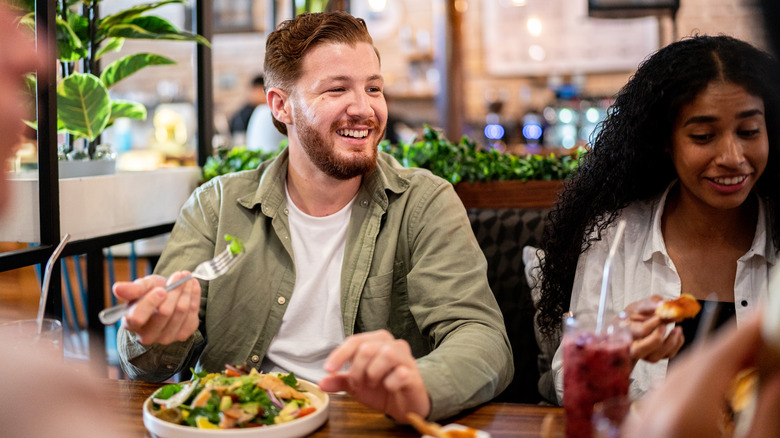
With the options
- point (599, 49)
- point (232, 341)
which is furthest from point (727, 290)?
point (599, 49)

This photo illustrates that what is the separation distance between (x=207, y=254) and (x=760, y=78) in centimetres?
133

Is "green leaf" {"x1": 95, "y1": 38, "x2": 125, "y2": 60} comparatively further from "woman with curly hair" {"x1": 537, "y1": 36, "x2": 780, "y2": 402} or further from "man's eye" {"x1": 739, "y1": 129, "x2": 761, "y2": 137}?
"man's eye" {"x1": 739, "y1": 129, "x2": 761, "y2": 137}

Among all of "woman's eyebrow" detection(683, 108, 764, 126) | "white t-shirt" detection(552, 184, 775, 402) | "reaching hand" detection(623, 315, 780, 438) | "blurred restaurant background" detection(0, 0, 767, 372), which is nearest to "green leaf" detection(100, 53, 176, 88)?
"white t-shirt" detection(552, 184, 775, 402)

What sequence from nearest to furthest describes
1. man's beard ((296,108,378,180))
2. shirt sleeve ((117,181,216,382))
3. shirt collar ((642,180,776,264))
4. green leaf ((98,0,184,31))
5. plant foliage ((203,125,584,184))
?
shirt sleeve ((117,181,216,382))
shirt collar ((642,180,776,264))
man's beard ((296,108,378,180))
green leaf ((98,0,184,31))
plant foliage ((203,125,584,184))

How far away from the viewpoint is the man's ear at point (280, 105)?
1.96 meters

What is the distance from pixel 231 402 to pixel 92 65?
5.02ft

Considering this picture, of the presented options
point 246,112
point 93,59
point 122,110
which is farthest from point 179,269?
point 246,112

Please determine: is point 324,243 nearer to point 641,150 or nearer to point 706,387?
point 641,150

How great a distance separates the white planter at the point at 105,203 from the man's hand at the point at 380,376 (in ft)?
3.14

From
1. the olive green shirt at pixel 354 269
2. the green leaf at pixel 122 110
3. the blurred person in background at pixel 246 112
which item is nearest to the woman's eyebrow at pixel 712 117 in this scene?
the olive green shirt at pixel 354 269

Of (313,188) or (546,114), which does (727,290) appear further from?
(546,114)

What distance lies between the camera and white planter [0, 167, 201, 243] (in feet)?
6.17

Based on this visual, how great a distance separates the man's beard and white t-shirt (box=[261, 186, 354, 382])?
14cm

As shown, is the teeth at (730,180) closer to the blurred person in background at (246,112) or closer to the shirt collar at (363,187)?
the shirt collar at (363,187)
